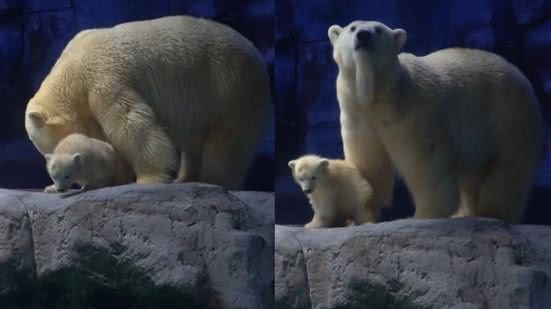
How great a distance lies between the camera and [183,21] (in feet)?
13.8

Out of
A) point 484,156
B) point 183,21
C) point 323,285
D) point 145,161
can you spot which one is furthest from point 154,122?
point 484,156

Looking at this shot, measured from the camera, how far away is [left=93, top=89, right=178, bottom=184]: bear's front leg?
4.06 meters

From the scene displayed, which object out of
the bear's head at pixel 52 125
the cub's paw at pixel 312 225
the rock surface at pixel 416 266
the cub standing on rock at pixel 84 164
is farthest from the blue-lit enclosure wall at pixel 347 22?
the bear's head at pixel 52 125

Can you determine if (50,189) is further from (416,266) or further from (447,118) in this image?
(447,118)

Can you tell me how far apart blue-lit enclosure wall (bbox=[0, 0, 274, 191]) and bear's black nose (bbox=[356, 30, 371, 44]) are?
1.74 feet

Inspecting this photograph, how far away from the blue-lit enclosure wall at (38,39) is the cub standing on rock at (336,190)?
247 millimetres

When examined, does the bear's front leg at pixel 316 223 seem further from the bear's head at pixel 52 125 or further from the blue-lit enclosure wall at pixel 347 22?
the bear's head at pixel 52 125

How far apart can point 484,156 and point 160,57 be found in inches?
59.9

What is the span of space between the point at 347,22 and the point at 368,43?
0.27m

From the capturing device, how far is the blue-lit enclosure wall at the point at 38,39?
162 inches

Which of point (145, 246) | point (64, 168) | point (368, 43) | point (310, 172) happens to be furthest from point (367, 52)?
point (64, 168)

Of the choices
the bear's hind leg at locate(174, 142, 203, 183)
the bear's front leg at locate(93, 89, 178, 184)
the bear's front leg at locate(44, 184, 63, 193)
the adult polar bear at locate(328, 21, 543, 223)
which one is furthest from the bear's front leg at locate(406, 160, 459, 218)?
the bear's front leg at locate(44, 184, 63, 193)

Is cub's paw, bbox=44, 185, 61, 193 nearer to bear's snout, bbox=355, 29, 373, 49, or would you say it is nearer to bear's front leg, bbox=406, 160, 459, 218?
bear's snout, bbox=355, 29, 373, 49

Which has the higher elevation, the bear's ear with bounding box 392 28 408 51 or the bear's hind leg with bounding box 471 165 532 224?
the bear's ear with bounding box 392 28 408 51
